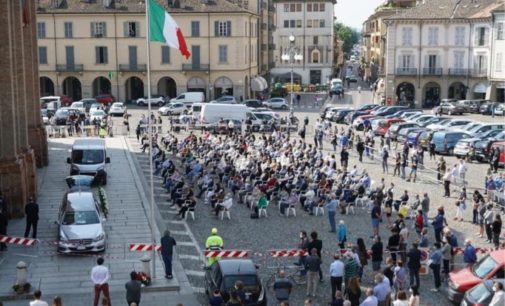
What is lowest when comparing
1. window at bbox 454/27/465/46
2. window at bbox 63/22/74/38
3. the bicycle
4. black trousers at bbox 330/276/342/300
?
the bicycle

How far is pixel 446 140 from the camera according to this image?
4319 cm

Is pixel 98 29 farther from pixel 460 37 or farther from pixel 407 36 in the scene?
pixel 460 37

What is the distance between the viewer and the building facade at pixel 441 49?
70125 mm

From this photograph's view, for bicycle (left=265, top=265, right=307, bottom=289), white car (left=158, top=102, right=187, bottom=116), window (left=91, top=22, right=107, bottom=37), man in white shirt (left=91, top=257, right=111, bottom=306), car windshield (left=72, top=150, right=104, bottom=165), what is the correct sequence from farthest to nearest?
1. window (left=91, top=22, right=107, bottom=37)
2. white car (left=158, top=102, right=187, bottom=116)
3. car windshield (left=72, top=150, right=104, bottom=165)
4. bicycle (left=265, top=265, right=307, bottom=289)
5. man in white shirt (left=91, top=257, right=111, bottom=306)

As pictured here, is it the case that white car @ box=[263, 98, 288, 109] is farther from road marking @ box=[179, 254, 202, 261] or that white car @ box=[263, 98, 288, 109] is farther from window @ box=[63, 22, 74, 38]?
road marking @ box=[179, 254, 202, 261]

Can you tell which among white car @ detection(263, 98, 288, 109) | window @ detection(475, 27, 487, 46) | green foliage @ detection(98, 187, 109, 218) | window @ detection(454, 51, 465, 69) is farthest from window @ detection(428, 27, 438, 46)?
green foliage @ detection(98, 187, 109, 218)

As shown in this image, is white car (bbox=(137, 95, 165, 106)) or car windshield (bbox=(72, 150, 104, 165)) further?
white car (bbox=(137, 95, 165, 106))

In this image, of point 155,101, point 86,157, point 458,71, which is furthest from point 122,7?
point 86,157

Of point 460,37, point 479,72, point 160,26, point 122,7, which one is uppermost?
point 122,7

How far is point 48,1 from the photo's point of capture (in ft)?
232

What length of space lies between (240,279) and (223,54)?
55312 mm

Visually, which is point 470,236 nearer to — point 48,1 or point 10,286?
point 10,286

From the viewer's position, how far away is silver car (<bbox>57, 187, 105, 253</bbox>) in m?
21.8

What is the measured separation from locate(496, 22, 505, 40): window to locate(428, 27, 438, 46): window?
5.64 meters
